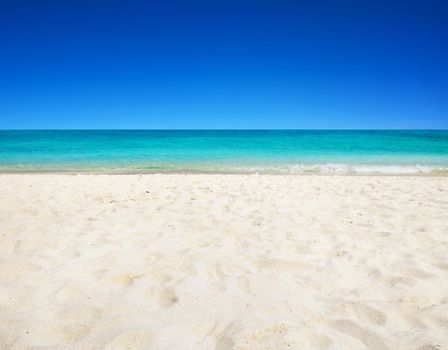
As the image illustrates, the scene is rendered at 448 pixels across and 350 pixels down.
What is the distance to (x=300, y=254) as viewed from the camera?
385 cm

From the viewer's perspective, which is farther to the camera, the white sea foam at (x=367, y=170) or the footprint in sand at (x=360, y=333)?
the white sea foam at (x=367, y=170)

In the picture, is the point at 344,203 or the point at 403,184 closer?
the point at 344,203

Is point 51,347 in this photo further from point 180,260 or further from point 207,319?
point 180,260

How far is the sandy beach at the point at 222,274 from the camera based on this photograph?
7.92ft

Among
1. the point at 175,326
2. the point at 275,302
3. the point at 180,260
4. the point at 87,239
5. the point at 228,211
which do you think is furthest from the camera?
the point at 228,211

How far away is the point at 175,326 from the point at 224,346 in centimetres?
43

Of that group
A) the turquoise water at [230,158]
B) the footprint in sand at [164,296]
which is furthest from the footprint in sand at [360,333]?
the turquoise water at [230,158]

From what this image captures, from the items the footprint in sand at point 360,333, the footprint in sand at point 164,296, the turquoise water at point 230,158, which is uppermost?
the footprint in sand at point 164,296

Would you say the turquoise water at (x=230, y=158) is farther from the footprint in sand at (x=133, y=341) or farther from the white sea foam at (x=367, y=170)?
A: the footprint in sand at (x=133, y=341)

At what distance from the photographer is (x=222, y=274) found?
338cm

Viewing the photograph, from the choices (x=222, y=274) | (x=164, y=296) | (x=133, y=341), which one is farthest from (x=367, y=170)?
(x=133, y=341)

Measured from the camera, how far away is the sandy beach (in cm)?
241

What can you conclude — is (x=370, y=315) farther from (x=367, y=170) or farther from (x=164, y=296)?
(x=367, y=170)

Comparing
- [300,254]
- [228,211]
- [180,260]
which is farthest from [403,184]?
[180,260]
